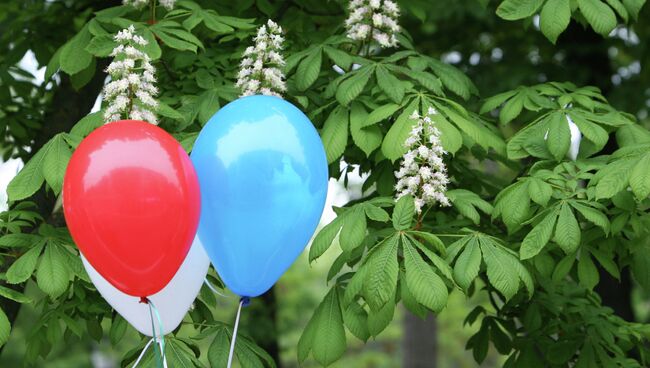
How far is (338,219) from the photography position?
301cm

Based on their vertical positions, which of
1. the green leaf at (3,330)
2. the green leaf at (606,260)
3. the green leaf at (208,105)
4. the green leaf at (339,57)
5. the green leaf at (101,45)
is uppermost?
the green leaf at (101,45)

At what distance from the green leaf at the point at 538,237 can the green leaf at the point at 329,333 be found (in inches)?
28.5

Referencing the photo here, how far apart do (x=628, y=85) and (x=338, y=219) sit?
4.10m

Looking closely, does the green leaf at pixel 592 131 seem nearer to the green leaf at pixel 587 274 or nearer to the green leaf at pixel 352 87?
the green leaf at pixel 587 274

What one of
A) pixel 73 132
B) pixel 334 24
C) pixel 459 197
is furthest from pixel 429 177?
pixel 334 24

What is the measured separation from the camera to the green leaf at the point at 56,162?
2893mm

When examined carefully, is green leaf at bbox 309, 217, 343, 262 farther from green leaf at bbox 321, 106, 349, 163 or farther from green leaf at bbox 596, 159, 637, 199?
green leaf at bbox 596, 159, 637, 199

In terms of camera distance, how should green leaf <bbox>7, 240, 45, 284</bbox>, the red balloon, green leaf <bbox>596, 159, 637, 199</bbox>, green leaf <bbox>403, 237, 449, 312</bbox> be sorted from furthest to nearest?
green leaf <bbox>7, 240, 45, 284</bbox>, green leaf <bbox>596, 159, 637, 199</bbox>, green leaf <bbox>403, 237, 449, 312</bbox>, the red balloon

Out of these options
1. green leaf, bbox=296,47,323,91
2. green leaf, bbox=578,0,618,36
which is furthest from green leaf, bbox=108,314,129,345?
green leaf, bbox=578,0,618,36

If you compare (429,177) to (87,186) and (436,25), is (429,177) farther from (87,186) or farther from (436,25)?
(436,25)

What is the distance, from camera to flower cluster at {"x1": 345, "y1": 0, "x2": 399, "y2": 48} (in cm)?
345

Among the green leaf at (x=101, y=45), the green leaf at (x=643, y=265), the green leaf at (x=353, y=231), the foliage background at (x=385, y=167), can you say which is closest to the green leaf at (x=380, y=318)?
the foliage background at (x=385, y=167)

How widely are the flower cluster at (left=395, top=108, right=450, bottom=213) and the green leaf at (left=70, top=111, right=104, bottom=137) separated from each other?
3.99 ft

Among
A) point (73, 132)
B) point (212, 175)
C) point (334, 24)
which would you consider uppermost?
point (212, 175)
